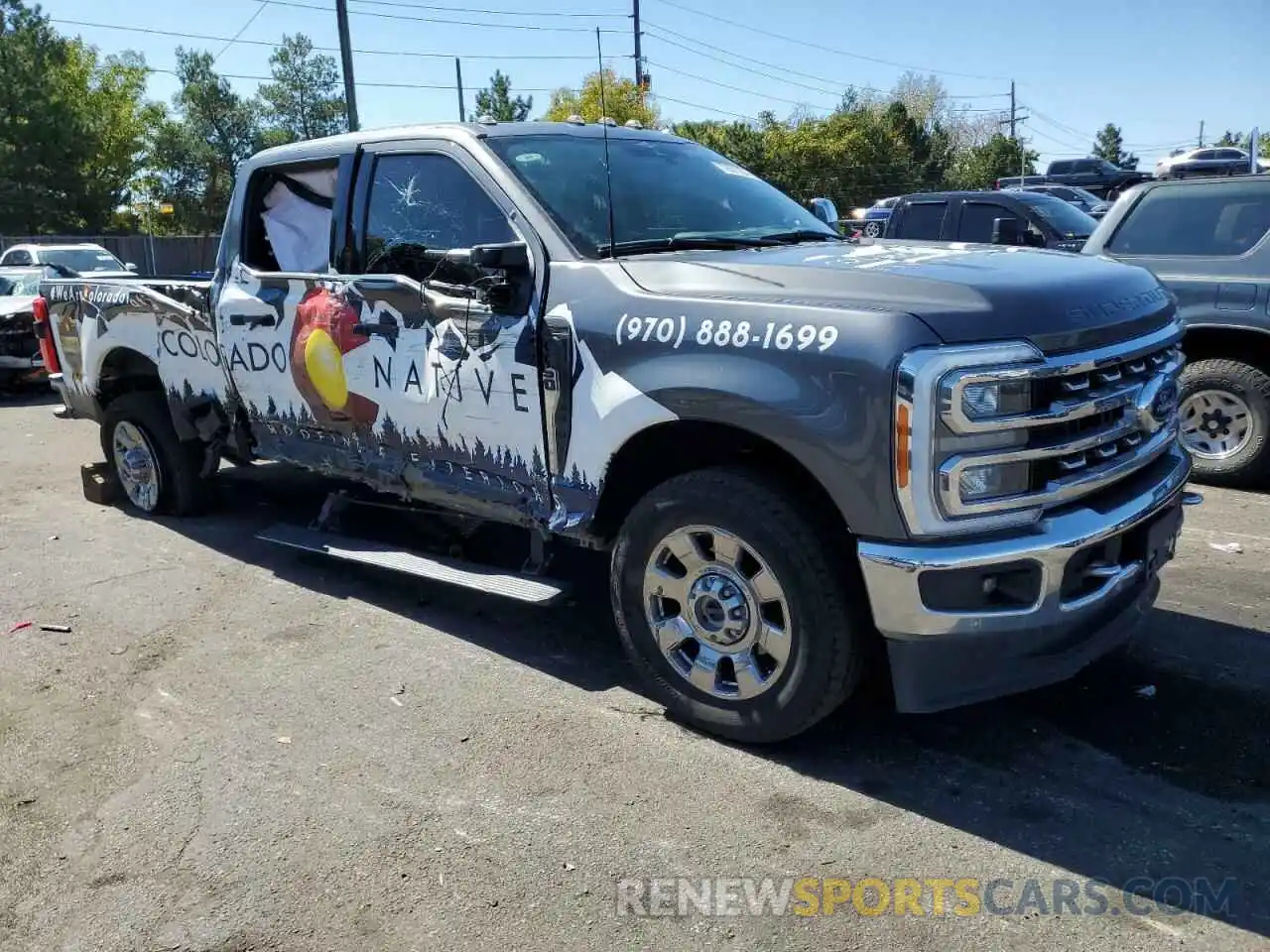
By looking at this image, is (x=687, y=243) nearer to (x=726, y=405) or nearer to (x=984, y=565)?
(x=726, y=405)

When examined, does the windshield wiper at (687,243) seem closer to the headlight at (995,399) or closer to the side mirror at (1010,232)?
the headlight at (995,399)

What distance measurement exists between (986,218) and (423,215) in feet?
24.2

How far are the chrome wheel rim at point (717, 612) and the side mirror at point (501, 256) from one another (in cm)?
116

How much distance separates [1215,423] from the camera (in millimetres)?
6762

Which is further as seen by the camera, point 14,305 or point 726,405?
point 14,305

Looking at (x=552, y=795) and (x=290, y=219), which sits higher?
(x=290, y=219)

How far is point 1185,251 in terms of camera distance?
22.2ft

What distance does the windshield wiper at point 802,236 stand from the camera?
4.43 meters

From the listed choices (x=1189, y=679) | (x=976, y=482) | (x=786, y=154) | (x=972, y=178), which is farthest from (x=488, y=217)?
(x=972, y=178)

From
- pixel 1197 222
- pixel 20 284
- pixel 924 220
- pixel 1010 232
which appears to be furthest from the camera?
pixel 20 284

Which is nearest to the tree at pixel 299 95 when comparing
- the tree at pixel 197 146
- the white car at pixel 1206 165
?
the tree at pixel 197 146

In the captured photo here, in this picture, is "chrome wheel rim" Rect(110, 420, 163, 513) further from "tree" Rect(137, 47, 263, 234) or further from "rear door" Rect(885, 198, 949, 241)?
"tree" Rect(137, 47, 263, 234)

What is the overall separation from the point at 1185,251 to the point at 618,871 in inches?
230

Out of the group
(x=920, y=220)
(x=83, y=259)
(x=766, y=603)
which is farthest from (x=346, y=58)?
(x=766, y=603)
